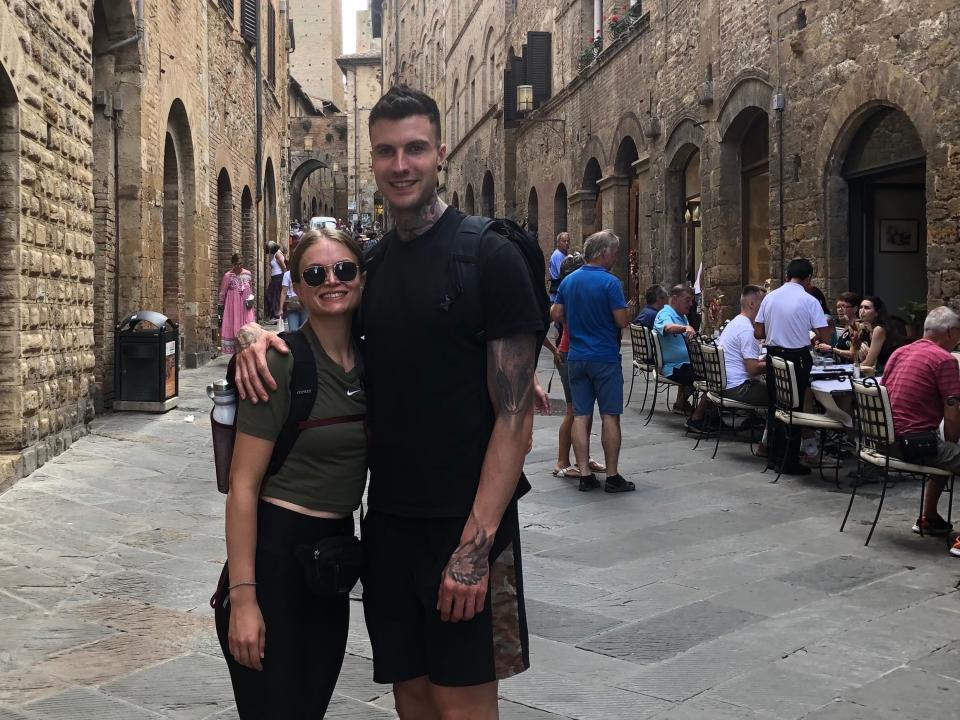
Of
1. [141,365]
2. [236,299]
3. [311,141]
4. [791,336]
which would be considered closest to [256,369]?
[791,336]

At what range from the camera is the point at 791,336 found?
7.82m

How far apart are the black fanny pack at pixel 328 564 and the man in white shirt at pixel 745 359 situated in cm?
662

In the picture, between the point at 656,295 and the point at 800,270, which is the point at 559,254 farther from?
the point at 800,270

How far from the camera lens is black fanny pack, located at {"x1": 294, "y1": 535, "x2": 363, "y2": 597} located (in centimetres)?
219

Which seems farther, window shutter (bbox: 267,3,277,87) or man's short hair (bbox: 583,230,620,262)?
window shutter (bbox: 267,3,277,87)

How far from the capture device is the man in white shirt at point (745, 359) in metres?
8.57

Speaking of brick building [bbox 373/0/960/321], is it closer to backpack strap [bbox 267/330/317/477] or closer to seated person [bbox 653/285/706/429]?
seated person [bbox 653/285/706/429]

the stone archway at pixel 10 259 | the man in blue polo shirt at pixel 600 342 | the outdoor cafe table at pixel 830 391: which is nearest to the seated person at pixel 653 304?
the outdoor cafe table at pixel 830 391

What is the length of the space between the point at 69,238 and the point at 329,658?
6.57 metres

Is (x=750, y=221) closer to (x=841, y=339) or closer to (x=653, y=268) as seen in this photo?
(x=653, y=268)

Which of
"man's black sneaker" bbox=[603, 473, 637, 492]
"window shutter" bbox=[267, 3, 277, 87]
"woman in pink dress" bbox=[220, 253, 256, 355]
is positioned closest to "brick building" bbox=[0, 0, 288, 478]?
"woman in pink dress" bbox=[220, 253, 256, 355]

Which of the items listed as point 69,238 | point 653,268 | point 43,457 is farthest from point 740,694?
point 653,268

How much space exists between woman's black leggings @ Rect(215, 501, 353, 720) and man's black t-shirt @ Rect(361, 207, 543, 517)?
8.5 inches

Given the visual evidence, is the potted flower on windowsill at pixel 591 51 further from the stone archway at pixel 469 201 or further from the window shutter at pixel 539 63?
the stone archway at pixel 469 201
